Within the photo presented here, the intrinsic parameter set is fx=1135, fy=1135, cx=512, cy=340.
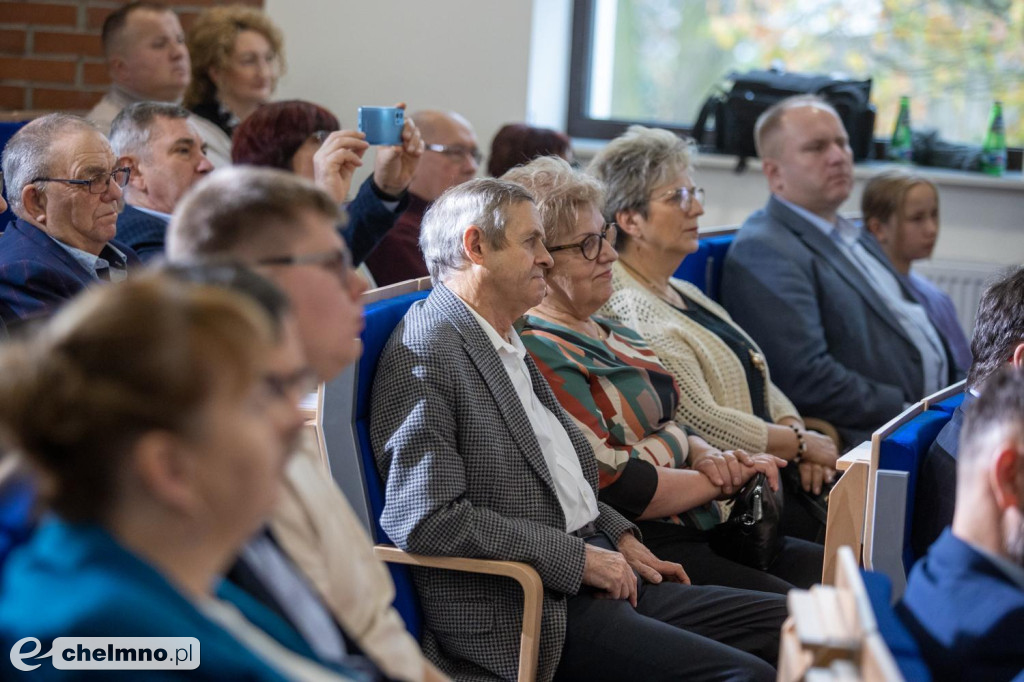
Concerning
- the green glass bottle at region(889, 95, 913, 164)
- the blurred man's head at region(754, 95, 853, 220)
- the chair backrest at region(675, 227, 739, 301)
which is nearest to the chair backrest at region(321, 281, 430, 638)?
the chair backrest at region(675, 227, 739, 301)

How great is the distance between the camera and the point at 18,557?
880 mm

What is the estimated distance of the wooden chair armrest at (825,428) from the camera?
3033 mm

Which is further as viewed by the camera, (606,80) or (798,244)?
(606,80)

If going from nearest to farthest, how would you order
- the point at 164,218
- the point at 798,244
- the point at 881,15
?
the point at 164,218 < the point at 798,244 < the point at 881,15

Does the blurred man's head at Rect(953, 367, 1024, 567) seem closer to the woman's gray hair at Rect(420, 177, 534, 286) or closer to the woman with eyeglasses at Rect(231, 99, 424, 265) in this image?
the woman's gray hair at Rect(420, 177, 534, 286)

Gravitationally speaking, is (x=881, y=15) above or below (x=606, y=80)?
above

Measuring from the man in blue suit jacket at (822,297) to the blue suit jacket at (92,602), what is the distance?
243 cm

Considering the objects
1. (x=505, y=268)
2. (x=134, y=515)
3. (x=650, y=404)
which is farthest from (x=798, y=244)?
(x=134, y=515)

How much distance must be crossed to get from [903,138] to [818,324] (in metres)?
1.97

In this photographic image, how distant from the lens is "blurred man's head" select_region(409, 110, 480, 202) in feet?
11.0

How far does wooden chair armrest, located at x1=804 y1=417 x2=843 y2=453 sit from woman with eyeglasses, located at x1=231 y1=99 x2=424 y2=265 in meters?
1.23

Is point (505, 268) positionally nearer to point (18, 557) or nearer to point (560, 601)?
point (560, 601)

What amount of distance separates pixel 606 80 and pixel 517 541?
11.6ft

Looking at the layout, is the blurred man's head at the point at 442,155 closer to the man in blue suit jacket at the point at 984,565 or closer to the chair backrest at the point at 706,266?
the chair backrest at the point at 706,266
